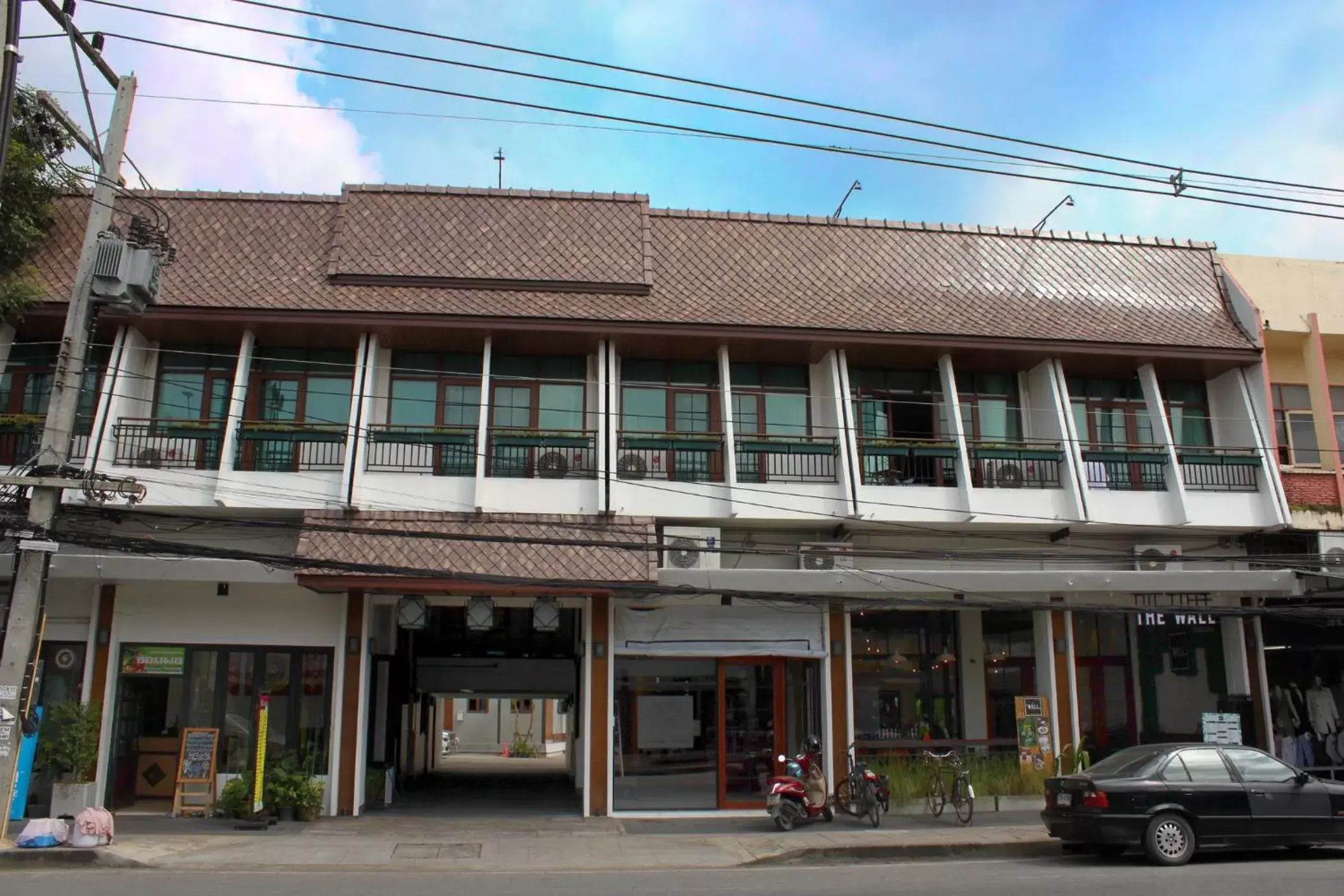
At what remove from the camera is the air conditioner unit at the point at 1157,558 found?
19.1m

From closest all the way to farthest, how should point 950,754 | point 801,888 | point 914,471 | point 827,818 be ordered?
1. point 801,888
2. point 827,818
3. point 950,754
4. point 914,471

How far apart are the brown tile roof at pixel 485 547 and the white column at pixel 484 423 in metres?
0.57

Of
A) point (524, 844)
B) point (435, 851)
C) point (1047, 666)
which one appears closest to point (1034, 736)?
point (1047, 666)

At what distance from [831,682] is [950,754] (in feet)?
7.29

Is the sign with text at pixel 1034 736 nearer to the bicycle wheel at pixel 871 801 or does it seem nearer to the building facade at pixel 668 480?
the building facade at pixel 668 480

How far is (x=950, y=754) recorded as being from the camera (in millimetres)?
17656

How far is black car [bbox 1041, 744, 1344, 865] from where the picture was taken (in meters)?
12.7

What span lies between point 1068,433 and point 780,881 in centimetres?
1055

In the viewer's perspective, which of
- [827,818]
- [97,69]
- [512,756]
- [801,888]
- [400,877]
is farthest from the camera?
[512,756]

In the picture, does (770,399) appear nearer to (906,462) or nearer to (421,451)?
(906,462)

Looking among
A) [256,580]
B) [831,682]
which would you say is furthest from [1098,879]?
[256,580]

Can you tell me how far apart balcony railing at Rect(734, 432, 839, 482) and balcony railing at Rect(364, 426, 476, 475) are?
4674mm

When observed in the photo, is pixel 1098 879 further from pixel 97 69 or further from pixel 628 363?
pixel 97 69

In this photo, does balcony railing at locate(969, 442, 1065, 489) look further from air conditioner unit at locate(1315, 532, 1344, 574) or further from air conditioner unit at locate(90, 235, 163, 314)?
air conditioner unit at locate(90, 235, 163, 314)
